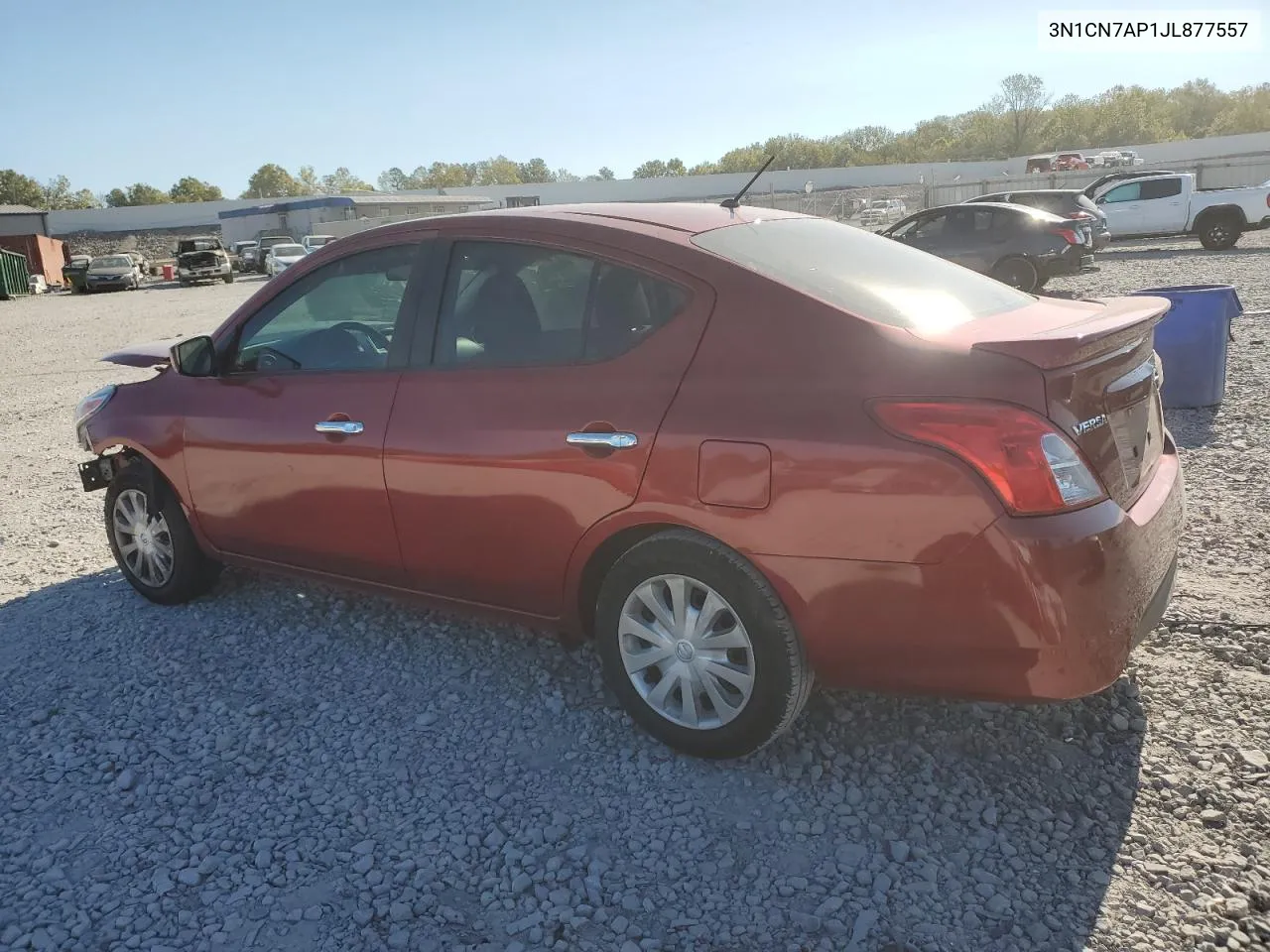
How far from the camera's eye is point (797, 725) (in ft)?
11.2

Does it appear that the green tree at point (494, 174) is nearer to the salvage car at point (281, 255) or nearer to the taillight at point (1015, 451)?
the salvage car at point (281, 255)

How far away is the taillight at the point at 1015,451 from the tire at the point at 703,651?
2.29ft

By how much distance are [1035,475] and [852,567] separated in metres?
0.54

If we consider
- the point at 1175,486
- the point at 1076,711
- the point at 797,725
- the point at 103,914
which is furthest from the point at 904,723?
the point at 103,914

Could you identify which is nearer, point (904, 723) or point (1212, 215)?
point (904, 723)

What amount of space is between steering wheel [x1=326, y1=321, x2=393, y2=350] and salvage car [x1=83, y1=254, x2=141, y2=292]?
41979 millimetres

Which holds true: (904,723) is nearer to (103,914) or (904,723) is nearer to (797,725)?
(797,725)

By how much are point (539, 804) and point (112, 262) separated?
4446cm

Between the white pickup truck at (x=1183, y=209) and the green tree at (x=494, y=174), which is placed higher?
the green tree at (x=494, y=174)

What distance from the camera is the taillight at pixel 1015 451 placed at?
8.45ft

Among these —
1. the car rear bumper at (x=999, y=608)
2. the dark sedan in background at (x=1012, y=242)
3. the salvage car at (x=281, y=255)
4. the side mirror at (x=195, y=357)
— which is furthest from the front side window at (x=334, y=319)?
the salvage car at (x=281, y=255)

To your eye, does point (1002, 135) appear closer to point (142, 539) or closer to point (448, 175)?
point (448, 175)

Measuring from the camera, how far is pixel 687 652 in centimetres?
317

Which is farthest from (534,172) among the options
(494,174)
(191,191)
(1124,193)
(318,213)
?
(1124,193)
